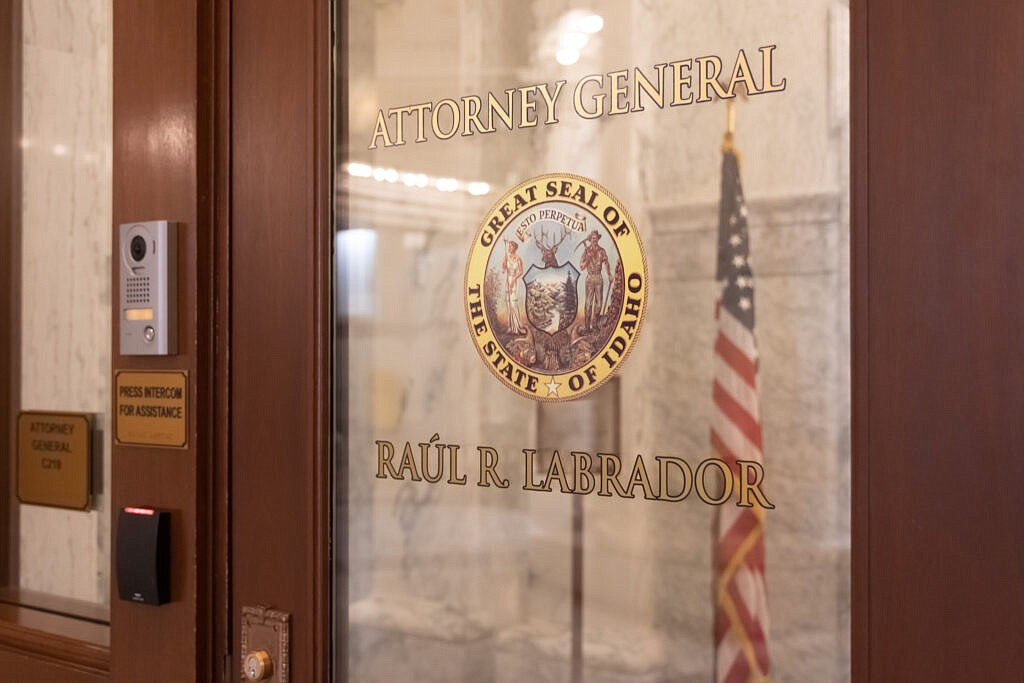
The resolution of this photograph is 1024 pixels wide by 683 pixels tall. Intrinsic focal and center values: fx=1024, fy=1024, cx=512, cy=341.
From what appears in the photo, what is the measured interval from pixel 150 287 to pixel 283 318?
221 millimetres

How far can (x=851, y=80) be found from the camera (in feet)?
3.41

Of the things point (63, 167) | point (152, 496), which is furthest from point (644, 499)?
point (63, 167)

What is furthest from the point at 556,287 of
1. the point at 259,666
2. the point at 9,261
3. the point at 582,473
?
the point at 9,261

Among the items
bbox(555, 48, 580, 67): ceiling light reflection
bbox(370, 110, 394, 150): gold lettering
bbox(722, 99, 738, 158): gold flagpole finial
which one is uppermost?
bbox(555, 48, 580, 67): ceiling light reflection

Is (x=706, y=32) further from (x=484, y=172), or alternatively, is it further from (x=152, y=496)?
(x=152, y=496)

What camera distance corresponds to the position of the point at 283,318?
1405 millimetres

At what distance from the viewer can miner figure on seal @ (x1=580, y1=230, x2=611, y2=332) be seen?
118 cm

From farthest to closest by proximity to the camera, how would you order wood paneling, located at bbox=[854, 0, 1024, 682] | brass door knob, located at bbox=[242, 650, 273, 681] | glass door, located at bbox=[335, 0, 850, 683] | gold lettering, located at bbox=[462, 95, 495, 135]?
brass door knob, located at bbox=[242, 650, 273, 681]
gold lettering, located at bbox=[462, 95, 495, 135]
glass door, located at bbox=[335, 0, 850, 683]
wood paneling, located at bbox=[854, 0, 1024, 682]

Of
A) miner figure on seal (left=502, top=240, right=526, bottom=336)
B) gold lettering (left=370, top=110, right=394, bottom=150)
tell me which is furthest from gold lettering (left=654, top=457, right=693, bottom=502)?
gold lettering (left=370, top=110, right=394, bottom=150)

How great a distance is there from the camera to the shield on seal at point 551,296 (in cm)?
120

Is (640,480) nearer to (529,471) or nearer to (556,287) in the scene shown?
(529,471)

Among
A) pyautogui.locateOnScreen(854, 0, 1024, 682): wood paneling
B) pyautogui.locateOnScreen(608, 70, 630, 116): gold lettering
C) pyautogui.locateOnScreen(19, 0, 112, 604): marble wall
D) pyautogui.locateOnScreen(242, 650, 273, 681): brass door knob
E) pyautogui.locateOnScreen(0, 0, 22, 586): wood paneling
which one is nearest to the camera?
pyautogui.locateOnScreen(854, 0, 1024, 682): wood paneling

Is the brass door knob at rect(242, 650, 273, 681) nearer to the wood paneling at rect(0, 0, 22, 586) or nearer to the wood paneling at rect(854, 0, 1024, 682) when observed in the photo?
the wood paneling at rect(0, 0, 22, 586)

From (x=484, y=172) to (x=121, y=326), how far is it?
62cm
